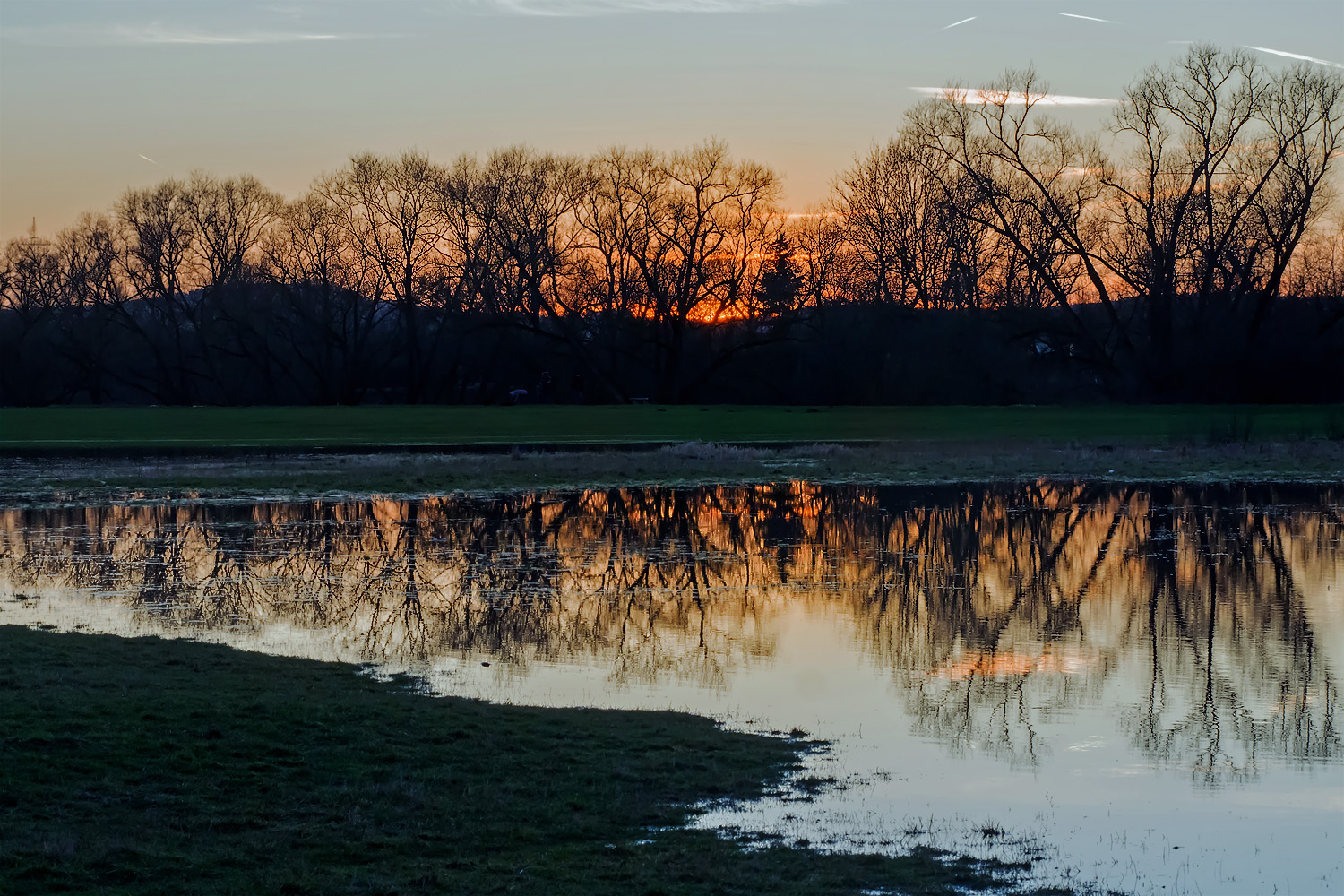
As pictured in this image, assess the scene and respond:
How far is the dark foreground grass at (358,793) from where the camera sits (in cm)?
589

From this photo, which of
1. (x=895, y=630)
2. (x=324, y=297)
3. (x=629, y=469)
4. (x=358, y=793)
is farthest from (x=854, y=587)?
(x=324, y=297)

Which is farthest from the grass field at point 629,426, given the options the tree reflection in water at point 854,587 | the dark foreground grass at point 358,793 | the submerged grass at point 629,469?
the dark foreground grass at point 358,793

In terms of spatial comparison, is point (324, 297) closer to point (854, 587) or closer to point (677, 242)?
point (677, 242)

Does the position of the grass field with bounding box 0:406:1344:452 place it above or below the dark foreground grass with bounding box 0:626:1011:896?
above

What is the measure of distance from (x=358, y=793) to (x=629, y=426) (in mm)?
42335

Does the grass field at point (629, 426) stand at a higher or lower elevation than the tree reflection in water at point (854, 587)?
higher

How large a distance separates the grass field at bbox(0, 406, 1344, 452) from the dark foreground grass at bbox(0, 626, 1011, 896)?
31.5 meters

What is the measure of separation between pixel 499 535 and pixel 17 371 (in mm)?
72951

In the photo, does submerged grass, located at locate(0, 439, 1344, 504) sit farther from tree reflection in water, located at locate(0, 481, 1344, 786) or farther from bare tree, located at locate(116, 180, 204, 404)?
bare tree, located at locate(116, 180, 204, 404)

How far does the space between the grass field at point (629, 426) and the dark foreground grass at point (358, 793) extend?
3152cm

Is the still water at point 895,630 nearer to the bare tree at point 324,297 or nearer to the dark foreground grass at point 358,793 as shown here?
the dark foreground grass at point 358,793

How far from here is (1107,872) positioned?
618cm

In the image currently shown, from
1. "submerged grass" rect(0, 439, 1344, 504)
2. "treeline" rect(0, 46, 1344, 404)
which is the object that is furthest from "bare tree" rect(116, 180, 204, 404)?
"submerged grass" rect(0, 439, 1344, 504)

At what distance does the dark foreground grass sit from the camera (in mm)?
5887
